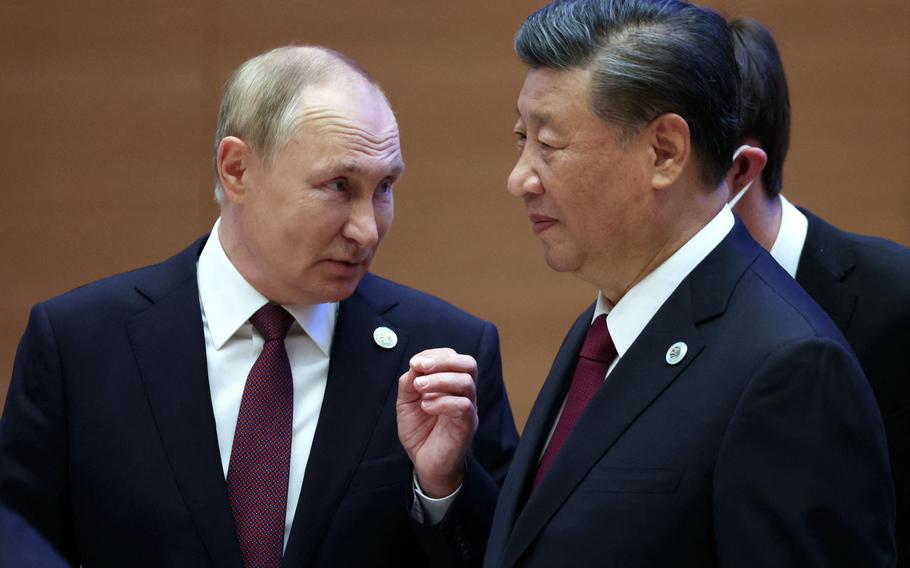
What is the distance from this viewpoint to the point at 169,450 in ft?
7.63

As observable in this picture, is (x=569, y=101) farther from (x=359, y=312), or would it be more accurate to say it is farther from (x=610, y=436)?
(x=359, y=312)

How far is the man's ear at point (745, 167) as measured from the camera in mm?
2510

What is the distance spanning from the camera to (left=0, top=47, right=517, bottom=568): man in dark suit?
2293 millimetres

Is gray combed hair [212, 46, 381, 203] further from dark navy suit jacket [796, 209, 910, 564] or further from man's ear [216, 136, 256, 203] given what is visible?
dark navy suit jacket [796, 209, 910, 564]

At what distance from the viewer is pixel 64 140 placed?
418cm

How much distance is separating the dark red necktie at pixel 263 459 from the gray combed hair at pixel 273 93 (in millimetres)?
376

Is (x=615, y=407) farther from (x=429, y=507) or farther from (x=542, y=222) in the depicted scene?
(x=429, y=507)

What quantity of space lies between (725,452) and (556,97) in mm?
610

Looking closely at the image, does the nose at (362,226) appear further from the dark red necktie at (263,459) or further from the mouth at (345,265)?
the dark red necktie at (263,459)

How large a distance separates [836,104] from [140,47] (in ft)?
7.02

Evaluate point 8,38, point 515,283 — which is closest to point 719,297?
point 515,283

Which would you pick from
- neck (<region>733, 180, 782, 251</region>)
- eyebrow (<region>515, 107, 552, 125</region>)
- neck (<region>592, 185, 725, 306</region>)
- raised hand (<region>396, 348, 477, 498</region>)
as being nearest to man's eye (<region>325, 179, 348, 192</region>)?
raised hand (<region>396, 348, 477, 498</region>)

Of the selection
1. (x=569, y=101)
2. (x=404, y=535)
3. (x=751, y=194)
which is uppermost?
(x=569, y=101)

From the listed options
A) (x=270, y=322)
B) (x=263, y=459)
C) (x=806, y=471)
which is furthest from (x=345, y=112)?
(x=806, y=471)
